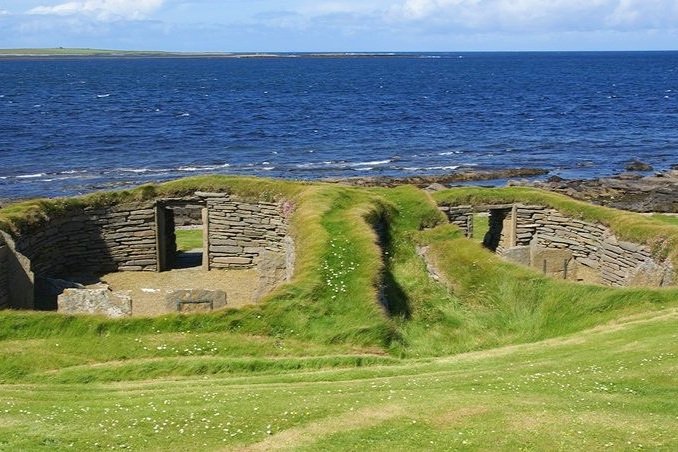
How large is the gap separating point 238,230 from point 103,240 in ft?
17.2

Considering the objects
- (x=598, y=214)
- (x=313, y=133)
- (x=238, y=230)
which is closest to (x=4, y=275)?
(x=238, y=230)

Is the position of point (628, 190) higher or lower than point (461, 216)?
lower

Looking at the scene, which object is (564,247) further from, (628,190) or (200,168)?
(200,168)

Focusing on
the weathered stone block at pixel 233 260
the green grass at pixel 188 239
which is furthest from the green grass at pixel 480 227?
the green grass at pixel 188 239

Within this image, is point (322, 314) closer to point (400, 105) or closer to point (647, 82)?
point (400, 105)

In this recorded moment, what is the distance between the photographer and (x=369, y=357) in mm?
21125

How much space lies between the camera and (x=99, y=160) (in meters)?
74.4

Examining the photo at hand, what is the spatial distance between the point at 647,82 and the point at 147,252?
596 feet

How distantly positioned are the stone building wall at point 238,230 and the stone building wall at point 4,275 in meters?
8.41

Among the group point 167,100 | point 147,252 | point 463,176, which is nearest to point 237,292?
point 147,252

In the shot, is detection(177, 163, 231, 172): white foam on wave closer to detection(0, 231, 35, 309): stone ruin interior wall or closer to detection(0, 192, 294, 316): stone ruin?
detection(0, 192, 294, 316): stone ruin

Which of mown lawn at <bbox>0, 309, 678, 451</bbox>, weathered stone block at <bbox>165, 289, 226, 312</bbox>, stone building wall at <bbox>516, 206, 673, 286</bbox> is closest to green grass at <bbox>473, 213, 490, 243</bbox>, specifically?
stone building wall at <bbox>516, 206, 673, 286</bbox>

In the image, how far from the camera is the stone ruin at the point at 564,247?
1116 inches

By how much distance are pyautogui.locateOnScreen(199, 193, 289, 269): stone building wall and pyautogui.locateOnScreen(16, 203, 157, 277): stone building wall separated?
2.38 metres
